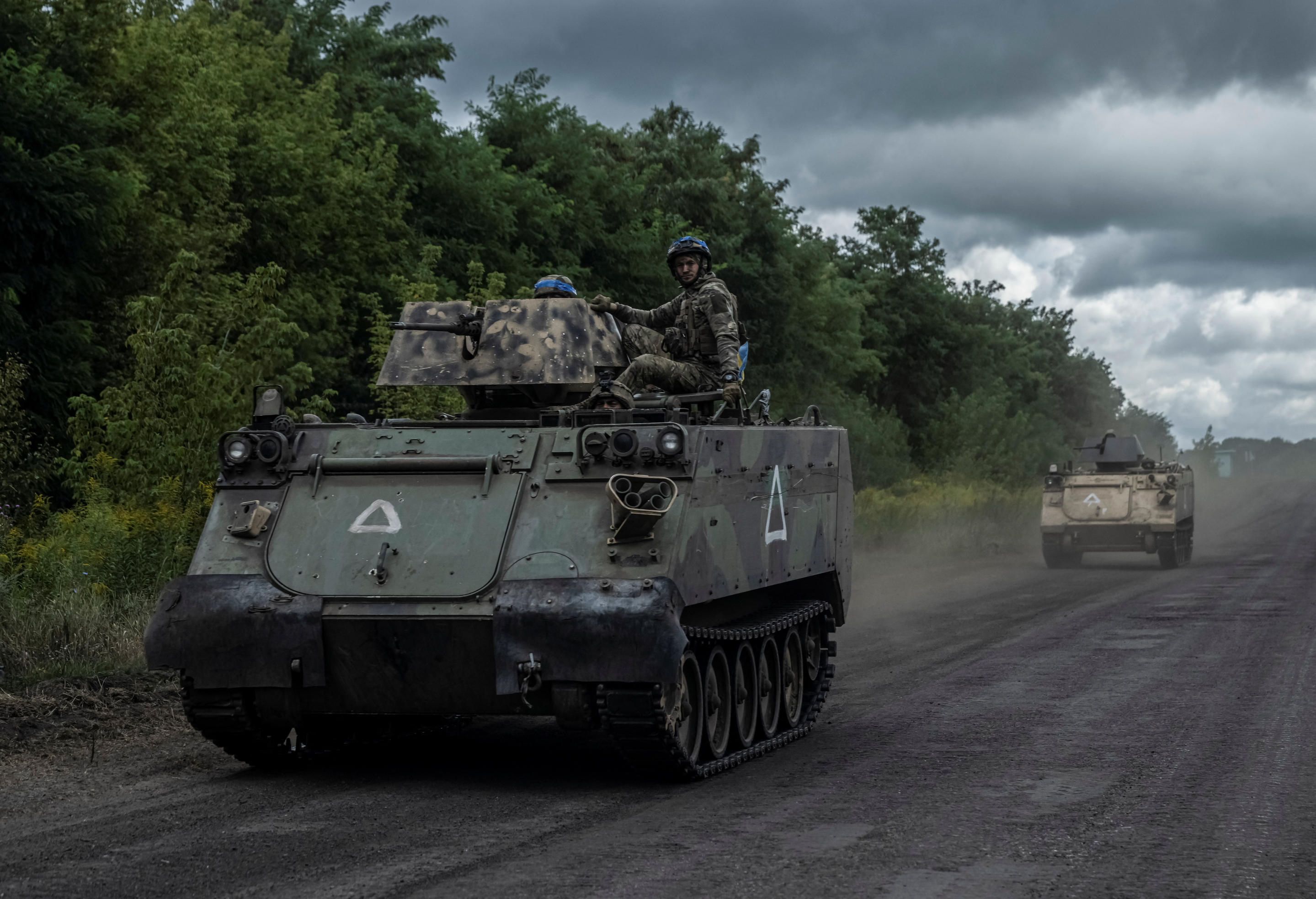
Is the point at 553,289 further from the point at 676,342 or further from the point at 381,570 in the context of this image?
the point at 381,570

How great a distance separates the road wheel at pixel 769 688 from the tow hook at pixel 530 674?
2248 mm

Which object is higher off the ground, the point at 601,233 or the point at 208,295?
the point at 601,233

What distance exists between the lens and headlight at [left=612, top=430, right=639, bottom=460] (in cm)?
810

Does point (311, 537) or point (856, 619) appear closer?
point (311, 537)

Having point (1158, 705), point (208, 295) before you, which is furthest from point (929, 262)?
point (1158, 705)

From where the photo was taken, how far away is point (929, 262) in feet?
172

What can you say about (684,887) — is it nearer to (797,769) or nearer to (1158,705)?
(797,769)

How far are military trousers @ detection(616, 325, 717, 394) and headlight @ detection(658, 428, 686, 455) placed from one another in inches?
51.3

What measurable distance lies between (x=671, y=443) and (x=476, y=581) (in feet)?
4.00

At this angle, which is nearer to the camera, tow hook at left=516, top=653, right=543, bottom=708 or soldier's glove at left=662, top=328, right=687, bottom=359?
tow hook at left=516, top=653, right=543, bottom=708

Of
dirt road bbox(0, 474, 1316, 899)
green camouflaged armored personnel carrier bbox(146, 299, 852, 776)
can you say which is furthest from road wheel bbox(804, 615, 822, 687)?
green camouflaged armored personnel carrier bbox(146, 299, 852, 776)

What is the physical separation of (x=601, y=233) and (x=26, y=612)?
21289 mm

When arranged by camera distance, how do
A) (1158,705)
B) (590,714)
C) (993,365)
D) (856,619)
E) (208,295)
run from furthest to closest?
1. (993,365)
2. (208,295)
3. (856,619)
4. (1158,705)
5. (590,714)

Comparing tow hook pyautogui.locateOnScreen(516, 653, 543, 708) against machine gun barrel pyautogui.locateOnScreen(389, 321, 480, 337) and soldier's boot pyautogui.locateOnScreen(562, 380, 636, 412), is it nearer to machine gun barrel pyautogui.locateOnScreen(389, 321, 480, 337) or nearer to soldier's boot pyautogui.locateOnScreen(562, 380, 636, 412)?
soldier's boot pyautogui.locateOnScreen(562, 380, 636, 412)
